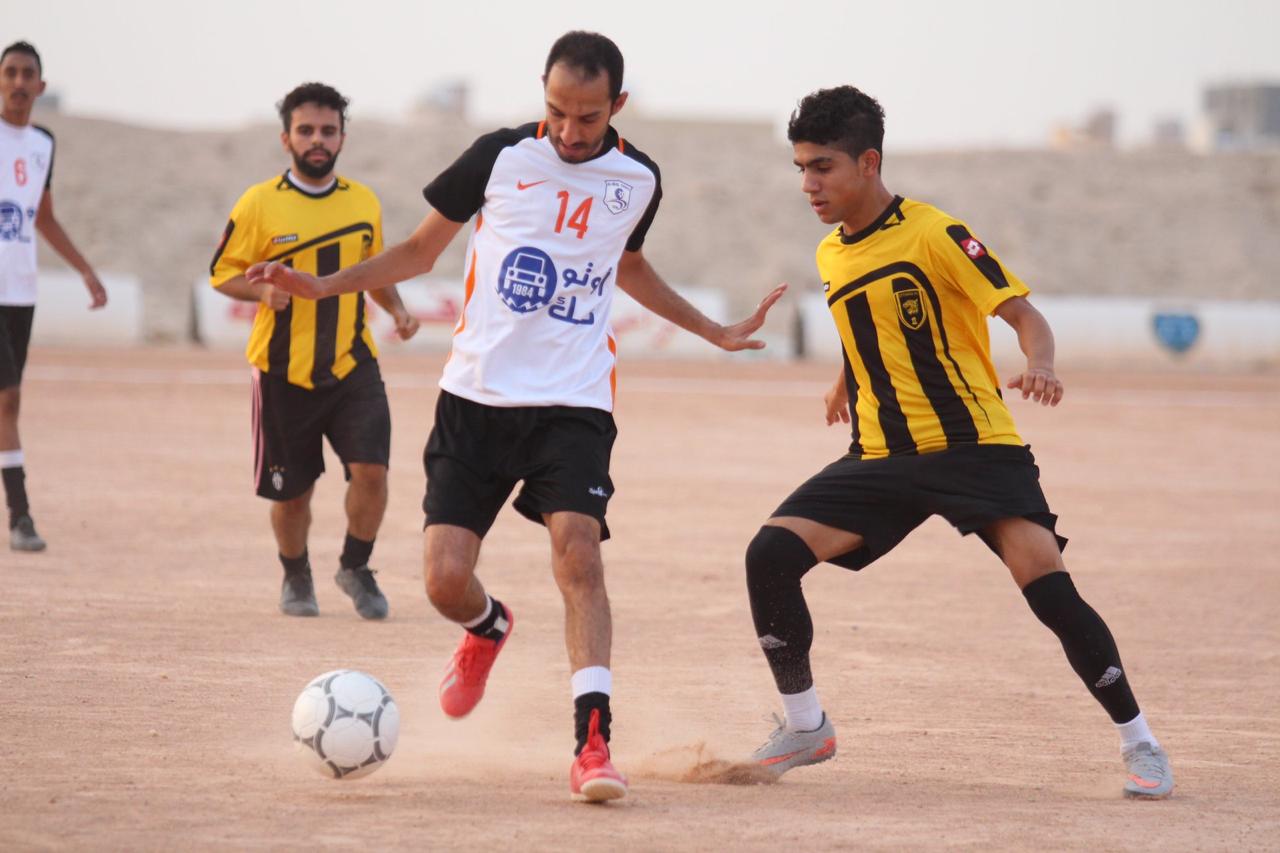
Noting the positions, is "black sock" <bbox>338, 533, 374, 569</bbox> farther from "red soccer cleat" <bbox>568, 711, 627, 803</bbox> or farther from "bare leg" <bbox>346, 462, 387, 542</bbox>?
"red soccer cleat" <bbox>568, 711, 627, 803</bbox>

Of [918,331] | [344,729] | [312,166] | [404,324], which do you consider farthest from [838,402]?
[312,166]

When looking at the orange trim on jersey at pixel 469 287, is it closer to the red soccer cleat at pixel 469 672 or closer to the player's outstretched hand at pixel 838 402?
the red soccer cleat at pixel 469 672

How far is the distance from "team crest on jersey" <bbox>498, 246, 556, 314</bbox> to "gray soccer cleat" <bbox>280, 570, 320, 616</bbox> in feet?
11.5

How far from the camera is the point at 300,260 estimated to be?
26.5 feet

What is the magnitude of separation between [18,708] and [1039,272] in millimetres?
48248

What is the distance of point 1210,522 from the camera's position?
1315cm

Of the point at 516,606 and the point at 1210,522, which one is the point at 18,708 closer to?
the point at 516,606

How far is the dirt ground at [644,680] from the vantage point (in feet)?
15.6

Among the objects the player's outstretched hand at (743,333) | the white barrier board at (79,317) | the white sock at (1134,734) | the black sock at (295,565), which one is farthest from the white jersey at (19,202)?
the white barrier board at (79,317)

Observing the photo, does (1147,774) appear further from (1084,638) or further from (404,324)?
(404,324)

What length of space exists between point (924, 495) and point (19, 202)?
261 inches

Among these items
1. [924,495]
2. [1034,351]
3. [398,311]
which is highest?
[1034,351]

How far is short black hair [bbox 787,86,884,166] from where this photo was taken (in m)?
5.50

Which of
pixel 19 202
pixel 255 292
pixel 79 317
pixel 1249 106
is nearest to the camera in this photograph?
pixel 255 292
